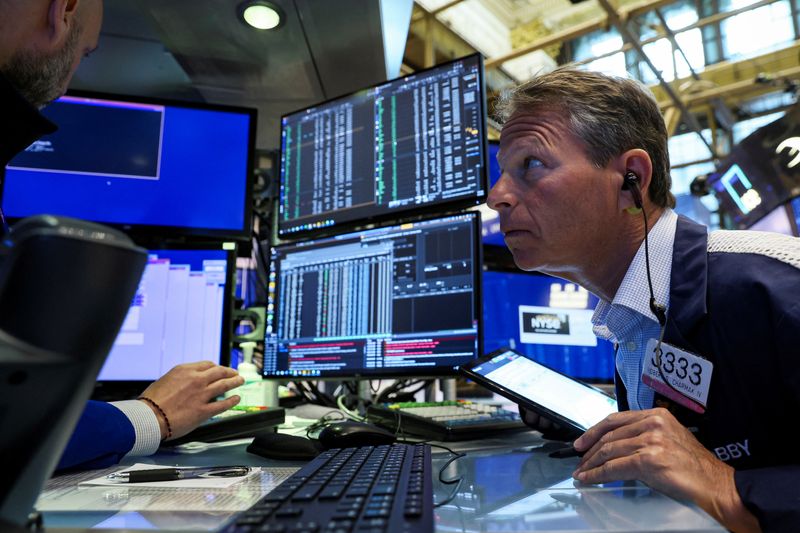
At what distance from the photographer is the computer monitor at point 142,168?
148 cm

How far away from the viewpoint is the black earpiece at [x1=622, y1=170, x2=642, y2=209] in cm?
91

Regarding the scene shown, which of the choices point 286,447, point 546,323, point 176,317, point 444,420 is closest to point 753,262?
point 444,420

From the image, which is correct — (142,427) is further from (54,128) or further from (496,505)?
(496,505)

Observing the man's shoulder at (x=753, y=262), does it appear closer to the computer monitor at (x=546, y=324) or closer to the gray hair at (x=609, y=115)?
the gray hair at (x=609, y=115)

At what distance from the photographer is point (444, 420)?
1.05 m

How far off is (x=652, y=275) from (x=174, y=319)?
3.79ft

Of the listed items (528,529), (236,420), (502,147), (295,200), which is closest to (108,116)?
(295,200)

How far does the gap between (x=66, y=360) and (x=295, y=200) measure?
49.2 inches

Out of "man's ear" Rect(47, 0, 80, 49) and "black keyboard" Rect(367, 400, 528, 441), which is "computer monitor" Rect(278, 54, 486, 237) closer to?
"black keyboard" Rect(367, 400, 528, 441)

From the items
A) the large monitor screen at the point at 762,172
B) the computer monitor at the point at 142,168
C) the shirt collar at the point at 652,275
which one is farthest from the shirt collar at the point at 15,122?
the large monitor screen at the point at 762,172

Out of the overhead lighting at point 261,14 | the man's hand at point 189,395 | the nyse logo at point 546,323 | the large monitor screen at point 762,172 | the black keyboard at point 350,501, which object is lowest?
the black keyboard at point 350,501

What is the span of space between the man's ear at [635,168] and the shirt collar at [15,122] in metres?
0.92

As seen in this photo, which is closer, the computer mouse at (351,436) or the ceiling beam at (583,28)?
the computer mouse at (351,436)

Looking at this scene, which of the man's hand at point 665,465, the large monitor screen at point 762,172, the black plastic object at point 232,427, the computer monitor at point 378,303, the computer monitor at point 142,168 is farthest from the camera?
the large monitor screen at point 762,172
